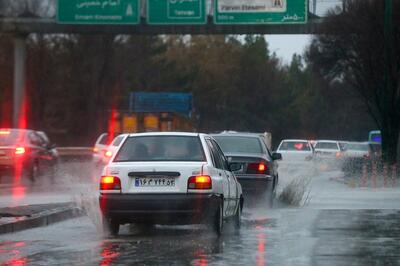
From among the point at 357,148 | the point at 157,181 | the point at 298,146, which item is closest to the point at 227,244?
the point at 157,181

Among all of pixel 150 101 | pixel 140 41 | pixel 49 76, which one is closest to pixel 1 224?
pixel 150 101

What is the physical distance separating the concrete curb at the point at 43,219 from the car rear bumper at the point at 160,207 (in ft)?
6.94

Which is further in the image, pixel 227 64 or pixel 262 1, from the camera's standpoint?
pixel 227 64

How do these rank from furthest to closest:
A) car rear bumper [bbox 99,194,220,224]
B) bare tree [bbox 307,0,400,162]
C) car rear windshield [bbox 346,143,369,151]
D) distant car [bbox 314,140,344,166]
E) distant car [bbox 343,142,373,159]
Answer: car rear windshield [bbox 346,143,369,151] < distant car [bbox 343,142,373,159] < distant car [bbox 314,140,344,166] < bare tree [bbox 307,0,400,162] < car rear bumper [bbox 99,194,220,224]

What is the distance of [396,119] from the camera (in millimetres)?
32875

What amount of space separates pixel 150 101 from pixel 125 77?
24.1m

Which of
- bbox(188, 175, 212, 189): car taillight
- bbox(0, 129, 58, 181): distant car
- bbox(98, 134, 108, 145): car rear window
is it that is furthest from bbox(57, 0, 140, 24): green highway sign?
bbox(188, 175, 212, 189): car taillight

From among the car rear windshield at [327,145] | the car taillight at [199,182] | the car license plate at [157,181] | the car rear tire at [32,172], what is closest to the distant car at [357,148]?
the car rear windshield at [327,145]

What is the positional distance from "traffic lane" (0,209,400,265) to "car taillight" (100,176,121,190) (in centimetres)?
73

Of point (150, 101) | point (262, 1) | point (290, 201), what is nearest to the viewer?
point (290, 201)

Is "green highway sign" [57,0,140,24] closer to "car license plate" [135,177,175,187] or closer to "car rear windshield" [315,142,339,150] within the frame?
"car rear windshield" [315,142,339,150]

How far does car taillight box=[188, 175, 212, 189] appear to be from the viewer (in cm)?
1262

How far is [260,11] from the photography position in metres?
38.8

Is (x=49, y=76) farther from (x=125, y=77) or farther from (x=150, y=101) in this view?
(x=150, y=101)
